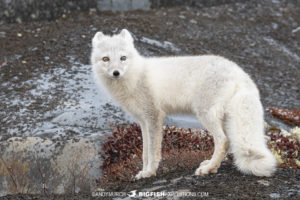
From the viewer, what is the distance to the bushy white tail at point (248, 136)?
3.88 m

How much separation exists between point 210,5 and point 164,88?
27.9 feet

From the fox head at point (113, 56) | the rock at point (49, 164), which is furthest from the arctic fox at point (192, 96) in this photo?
the rock at point (49, 164)

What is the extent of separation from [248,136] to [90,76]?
482cm

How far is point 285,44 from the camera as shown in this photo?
443 inches

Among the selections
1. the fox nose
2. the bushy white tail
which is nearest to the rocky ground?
the bushy white tail

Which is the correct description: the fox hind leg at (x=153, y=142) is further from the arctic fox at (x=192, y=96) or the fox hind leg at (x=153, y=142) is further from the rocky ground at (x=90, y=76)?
the rocky ground at (x=90, y=76)

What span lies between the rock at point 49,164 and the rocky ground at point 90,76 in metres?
0.02

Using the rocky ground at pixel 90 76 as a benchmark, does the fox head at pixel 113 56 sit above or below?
above

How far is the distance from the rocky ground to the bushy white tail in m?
0.19

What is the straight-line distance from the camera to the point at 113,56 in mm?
4543

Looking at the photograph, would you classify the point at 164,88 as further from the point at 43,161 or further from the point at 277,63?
the point at 277,63

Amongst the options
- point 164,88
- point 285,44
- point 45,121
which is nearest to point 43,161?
point 45,121

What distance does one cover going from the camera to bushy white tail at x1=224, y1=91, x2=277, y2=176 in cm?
388

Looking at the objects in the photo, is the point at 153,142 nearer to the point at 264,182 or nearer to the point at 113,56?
the point at 113,56
